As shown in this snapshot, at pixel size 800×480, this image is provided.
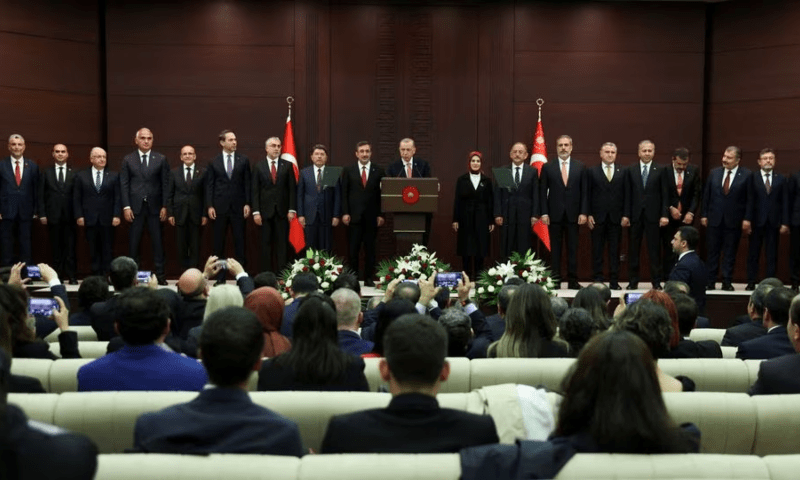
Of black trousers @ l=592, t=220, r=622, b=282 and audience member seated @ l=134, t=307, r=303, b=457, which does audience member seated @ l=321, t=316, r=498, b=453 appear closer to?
audience member seated @ l=134, t=307, r=303, b=457

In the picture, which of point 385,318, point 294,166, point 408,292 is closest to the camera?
point 385,318

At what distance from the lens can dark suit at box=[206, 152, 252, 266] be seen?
33.9 feet

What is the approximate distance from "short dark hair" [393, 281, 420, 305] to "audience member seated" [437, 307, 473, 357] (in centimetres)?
71

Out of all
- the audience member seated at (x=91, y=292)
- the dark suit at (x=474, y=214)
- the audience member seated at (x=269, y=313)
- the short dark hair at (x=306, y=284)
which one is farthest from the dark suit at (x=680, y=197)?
the audience member seated at (x=269, y=313)

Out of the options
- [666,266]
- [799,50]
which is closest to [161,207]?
[666,266]

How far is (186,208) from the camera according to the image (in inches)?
407

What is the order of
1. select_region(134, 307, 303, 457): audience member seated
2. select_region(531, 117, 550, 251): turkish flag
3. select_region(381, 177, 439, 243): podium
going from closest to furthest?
select_region(134, 307, 303, 457): audience member seated
select_region(381, 177, 439, 243): podium
select_region(531, 117, 550, 251): turkish flag

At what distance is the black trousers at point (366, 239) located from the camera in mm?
10453

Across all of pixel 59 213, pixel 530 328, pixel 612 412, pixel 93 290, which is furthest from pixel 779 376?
pixel 59 213

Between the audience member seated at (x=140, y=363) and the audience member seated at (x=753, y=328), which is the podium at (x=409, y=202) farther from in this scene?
the audience member seated at (x=140, y=363)

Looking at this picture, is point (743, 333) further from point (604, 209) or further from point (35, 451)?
point (604, 209)

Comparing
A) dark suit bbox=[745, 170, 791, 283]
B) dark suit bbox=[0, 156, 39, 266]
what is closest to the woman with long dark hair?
dark suit bbox=[745, 170, 791, 283]

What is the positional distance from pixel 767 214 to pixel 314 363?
7891 mm

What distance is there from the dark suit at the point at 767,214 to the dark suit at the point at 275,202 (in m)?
4.90
